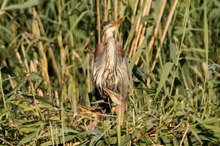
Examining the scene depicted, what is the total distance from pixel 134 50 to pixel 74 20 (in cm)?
76

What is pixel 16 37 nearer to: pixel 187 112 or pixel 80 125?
pixel 80 125

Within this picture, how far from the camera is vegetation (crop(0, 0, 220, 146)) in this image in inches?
161

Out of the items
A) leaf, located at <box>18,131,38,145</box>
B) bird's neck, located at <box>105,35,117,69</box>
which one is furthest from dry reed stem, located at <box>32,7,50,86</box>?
leaf, located at <box>18,131,38,145</box>

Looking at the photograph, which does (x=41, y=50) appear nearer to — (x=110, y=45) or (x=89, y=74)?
(x=89, y=74)

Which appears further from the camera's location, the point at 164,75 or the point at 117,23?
the point at 117,23

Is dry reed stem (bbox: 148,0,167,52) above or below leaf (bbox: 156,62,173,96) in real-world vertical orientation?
above

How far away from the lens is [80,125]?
14.1 feet

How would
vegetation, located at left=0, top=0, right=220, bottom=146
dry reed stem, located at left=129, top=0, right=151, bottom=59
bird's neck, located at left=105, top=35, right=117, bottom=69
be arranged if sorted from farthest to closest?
dry reed stem, located at left=129, top=0, right=151, bottom=59, bird's neck, located at left=105, top=35, right=117, bottom=69, vegetation, located at left=0, top=0, right=220, bottom=146

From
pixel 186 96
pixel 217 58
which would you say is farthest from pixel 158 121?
pixel 217 58

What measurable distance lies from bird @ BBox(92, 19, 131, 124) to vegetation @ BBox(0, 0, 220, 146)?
0.07 metres

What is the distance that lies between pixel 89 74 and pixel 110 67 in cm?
45

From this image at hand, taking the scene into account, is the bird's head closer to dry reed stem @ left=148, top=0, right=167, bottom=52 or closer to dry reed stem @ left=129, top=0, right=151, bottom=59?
dry reed stem @ left=129, top=0, right=151, bottom=59

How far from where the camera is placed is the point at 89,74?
17.5 ft

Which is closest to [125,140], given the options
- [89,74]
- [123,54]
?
[123,54]
